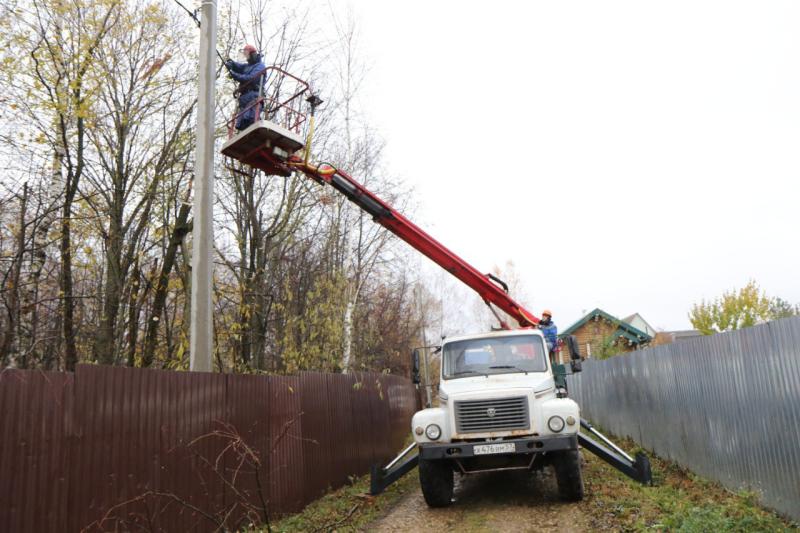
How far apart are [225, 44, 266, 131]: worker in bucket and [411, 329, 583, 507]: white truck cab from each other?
17.8 feet

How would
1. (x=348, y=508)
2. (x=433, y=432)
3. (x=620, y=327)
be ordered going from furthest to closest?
(x=620, y=327) → (x=348, y=508) → (x=433, y=432)

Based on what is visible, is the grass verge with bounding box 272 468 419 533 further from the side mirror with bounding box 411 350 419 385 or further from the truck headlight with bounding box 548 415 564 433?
the truck headlight with bounding box 548 415 564 433

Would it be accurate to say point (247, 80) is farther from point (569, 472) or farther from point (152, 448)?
point (569, 472)

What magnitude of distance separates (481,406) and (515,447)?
74 centimetres

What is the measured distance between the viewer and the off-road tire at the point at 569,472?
768cm

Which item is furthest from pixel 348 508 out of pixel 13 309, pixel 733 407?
pixel 13 309

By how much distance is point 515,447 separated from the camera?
774cm

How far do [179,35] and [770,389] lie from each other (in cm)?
1245

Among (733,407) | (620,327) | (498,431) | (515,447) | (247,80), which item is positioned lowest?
A: (515,447)

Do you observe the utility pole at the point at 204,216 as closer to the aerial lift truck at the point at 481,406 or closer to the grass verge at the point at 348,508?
the aerial lift truck at the point at 481,406

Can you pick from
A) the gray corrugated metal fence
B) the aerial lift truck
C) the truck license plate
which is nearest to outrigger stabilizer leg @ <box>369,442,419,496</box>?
the aerial lift truck

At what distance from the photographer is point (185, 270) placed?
12.0 m

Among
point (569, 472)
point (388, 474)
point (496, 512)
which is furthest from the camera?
point (388, 474)

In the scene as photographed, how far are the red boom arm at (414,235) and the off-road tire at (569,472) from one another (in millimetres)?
3338
